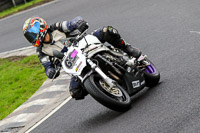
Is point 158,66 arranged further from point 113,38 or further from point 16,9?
point 16,9

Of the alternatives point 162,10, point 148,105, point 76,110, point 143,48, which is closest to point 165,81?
point 148,105

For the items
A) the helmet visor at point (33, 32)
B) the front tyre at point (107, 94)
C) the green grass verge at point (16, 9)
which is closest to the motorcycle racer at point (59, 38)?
the helmet visor at point (33, 32)

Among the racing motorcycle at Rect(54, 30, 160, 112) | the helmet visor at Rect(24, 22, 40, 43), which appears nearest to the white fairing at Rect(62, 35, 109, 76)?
the racing motorcycle at Rect(54, 30, 160, 112)

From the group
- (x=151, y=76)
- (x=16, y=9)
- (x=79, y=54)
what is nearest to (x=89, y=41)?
(x=79, y=54)

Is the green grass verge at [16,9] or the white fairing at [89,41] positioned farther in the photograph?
the green grass verge at [16,9]

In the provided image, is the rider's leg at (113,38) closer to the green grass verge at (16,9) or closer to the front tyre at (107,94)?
the front tyre at (107,94)

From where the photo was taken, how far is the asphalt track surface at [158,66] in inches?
240

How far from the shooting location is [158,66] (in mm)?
8758

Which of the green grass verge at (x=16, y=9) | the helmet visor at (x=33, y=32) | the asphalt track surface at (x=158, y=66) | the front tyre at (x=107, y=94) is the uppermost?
the helmet visor at (x=33, y=32)

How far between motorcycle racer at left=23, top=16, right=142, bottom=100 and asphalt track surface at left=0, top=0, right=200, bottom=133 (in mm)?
664

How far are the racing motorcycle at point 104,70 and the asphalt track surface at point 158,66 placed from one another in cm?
31

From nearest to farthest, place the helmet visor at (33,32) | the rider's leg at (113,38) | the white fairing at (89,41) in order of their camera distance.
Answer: the white fairing at (89,41)
the rider's leg at (113,38)
the helmet visor at (33,32)

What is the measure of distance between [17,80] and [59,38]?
461cm

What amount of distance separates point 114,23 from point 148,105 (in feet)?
22.8
